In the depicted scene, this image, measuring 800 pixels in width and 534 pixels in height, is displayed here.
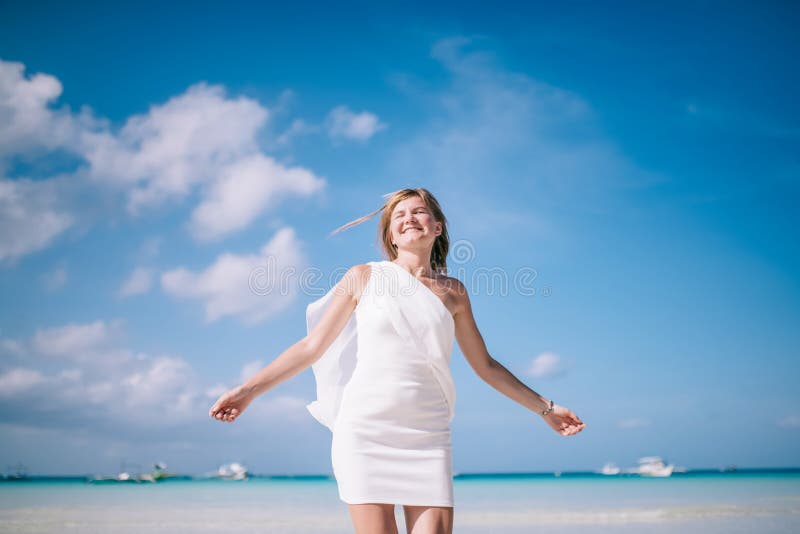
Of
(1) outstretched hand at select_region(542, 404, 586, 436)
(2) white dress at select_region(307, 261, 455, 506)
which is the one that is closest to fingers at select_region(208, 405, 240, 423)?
(2) white dress at select_region(307, 261, 455, 506)

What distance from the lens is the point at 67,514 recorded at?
15.5m

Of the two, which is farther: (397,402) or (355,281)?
(355,281)

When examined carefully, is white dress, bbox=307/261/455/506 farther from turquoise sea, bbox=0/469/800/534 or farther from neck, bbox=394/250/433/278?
turquoise sea, bbox=0/469/800/534

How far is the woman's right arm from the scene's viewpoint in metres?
3.09

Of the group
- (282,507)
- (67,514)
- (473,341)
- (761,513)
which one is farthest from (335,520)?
(473,341)

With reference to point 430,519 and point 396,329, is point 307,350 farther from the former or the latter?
point 430,519

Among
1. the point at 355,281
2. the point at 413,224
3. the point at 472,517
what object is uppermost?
the point at 413,224

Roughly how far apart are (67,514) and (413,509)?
15.3 meters

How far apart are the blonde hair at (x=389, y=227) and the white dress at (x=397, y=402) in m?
0.45

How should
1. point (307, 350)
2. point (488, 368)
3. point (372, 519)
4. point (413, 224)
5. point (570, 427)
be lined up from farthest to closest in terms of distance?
point (570, 427) → point (488, 368) → point (413, 224) → point (307, 350) → point (372, 519)

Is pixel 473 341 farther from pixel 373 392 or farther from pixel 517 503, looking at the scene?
pixel 517 503

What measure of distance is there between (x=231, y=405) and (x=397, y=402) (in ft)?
2.52

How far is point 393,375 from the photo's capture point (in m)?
3.12

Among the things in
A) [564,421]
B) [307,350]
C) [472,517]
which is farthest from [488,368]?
[472,517]
